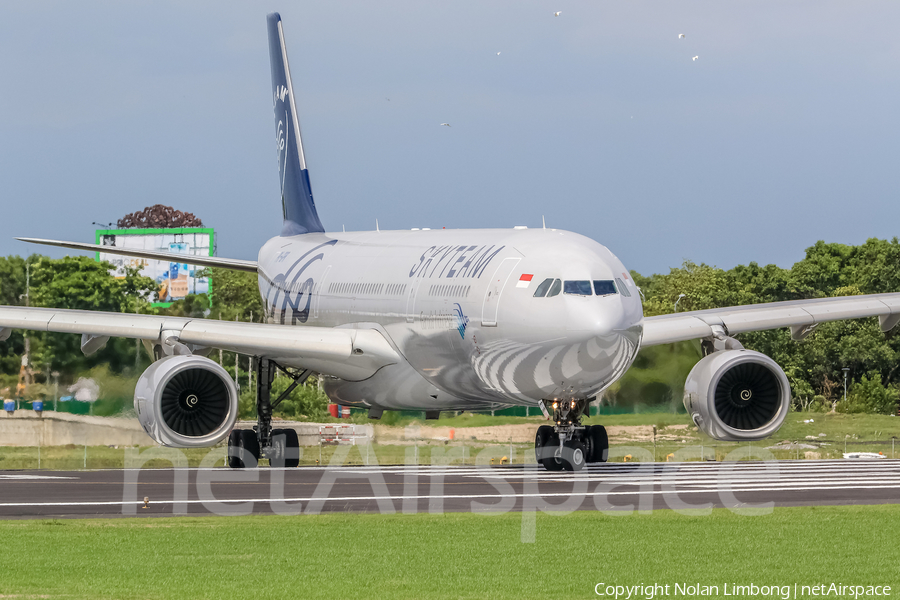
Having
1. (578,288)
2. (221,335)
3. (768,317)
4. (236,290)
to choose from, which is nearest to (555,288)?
(578,288)

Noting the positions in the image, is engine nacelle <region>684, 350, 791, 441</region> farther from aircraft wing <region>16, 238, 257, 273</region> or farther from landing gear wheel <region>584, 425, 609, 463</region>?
aircraft wing <region>16, 238, 257, 273</region>

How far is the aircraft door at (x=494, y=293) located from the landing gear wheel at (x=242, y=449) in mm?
→ 8075

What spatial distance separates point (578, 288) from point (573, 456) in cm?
394

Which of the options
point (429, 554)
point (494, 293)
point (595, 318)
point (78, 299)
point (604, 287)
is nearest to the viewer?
point (429, 554)

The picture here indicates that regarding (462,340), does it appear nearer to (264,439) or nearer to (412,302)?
(412,302)

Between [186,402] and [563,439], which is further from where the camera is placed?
[186,402]

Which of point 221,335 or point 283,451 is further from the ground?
point 221,335

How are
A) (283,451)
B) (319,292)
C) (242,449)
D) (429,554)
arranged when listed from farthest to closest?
1. (319,292)
2. (283,451)
3. (242,449)
4. (429,554)

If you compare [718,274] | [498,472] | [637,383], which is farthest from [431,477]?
[718,274]

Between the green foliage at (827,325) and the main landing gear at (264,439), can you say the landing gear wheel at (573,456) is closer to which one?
the main landing gear at (264,439)

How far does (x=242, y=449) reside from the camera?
3070 cm
